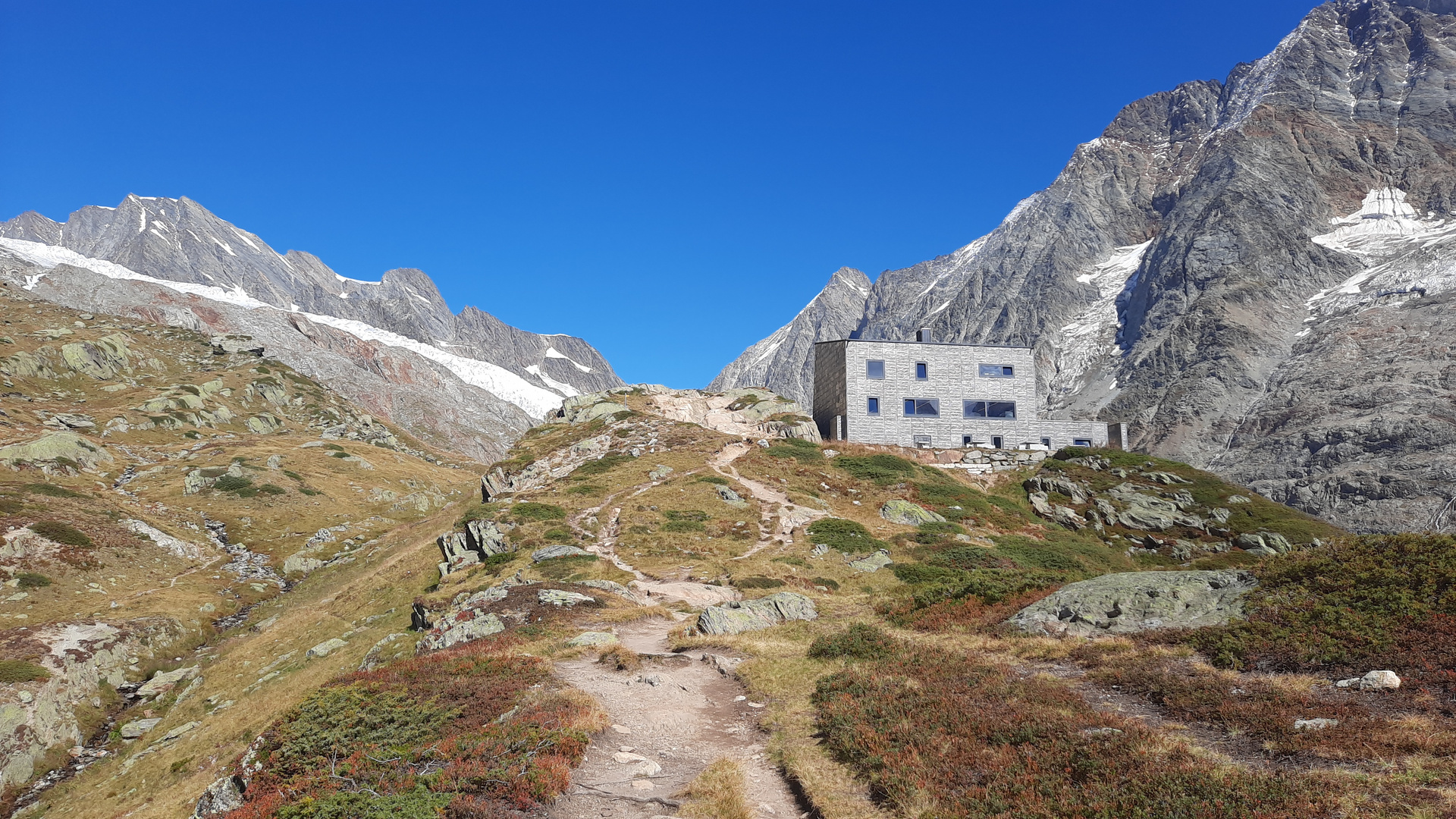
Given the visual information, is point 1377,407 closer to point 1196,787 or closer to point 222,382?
point 1196,787

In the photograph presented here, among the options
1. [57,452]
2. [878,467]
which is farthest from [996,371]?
[57,452]

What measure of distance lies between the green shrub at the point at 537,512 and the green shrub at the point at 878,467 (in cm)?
2573

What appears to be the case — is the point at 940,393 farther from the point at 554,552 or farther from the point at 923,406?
the point at 554,552

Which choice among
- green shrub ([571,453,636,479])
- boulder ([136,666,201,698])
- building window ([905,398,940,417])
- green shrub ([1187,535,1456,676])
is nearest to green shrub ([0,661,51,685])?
boulder ([136,666,201,698])

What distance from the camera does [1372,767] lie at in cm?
1075

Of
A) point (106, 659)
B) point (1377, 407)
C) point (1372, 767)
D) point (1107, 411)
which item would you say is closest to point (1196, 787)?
point (1372, 767)

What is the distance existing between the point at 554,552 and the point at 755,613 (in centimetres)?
1772

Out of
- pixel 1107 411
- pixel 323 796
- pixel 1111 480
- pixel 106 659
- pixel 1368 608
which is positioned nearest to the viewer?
pixel 323 796

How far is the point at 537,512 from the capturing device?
166ft

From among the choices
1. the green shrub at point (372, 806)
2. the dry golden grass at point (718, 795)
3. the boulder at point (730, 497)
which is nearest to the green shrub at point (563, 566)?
the boulder at point (730, 497)

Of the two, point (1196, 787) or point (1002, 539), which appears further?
point (1002, 539)

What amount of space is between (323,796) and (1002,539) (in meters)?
45.4

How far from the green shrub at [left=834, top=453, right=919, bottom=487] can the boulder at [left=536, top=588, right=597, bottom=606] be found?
110ft

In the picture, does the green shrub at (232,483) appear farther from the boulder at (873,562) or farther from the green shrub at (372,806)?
the green shrub at (372,806)
